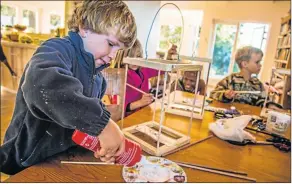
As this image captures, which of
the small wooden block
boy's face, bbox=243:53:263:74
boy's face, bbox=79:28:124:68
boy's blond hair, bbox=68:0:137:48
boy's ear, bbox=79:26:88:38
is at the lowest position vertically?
the small wooden block

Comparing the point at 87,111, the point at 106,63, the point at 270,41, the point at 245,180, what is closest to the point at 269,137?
the point at 245,180

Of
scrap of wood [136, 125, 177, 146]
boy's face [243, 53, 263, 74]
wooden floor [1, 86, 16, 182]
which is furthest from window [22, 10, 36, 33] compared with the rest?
scrap of wood [136, 125, 177, 146]

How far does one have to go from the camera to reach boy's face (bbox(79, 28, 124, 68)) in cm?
59

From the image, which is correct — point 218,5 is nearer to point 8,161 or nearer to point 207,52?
point 207,52

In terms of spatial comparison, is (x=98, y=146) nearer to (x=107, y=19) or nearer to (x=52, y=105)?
(x=52, y=105)

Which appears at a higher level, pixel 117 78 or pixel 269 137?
pixel 117 78

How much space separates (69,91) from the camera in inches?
16.7

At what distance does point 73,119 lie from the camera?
43cm

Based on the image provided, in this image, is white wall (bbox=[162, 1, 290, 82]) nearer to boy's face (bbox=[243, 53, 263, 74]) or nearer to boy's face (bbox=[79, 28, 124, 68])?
boy's face (bbox=[243, 53, 263, 74])

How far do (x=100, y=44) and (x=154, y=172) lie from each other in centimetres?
37

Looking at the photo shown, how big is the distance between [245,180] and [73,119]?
0.52m

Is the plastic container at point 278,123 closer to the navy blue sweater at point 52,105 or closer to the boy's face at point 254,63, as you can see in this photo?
the navy blue sweater at point 52,105

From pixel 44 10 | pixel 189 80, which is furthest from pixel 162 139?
pixel 44 10

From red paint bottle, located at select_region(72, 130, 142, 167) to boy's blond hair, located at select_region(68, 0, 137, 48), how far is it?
258 millimetres
